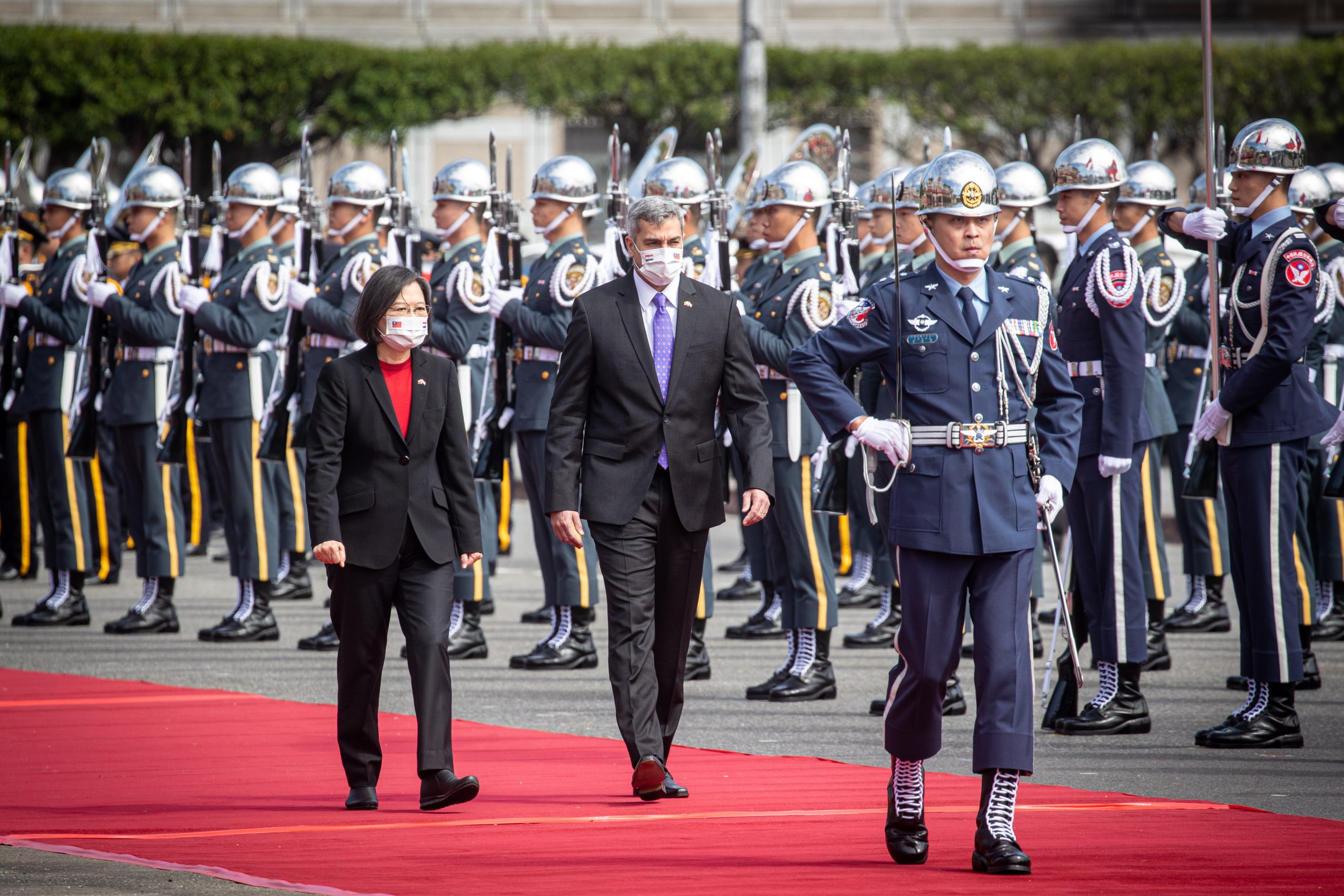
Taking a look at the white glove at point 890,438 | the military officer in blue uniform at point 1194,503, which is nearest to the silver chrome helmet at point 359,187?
the military officer in blue uniform at point 1194,503

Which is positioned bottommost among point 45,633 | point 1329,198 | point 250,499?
point 45,633

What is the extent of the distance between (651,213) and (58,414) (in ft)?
18.9

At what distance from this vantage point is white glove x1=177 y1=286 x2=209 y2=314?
32.4ft

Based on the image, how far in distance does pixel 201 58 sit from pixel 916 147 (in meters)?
10.6

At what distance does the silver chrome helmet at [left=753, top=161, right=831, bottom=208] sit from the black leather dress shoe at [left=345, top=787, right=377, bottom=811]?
346 cm

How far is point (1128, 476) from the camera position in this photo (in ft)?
24.1

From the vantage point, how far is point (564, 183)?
9.14 m

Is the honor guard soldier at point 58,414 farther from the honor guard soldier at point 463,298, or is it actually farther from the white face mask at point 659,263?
the white face mask at point 659,263

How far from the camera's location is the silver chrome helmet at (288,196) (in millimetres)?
10961

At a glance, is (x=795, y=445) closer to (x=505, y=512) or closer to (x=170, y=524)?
(x=170, y=524)

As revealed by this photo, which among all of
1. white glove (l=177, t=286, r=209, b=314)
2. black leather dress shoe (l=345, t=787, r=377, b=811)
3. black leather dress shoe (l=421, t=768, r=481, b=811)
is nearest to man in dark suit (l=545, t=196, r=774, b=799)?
black leather dress shoe (l=421, t=768, r=481, b=811)

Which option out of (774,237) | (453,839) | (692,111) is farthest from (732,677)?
(692,111)

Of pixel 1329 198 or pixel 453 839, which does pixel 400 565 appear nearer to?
pixel 453 839

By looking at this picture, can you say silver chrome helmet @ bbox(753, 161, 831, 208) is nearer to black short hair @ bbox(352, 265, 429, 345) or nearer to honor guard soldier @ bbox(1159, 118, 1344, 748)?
honor guard soldier @ bbox(1159, 118, 1344, 748)
